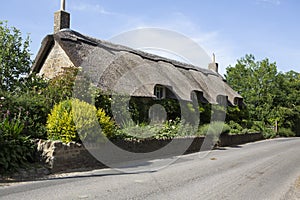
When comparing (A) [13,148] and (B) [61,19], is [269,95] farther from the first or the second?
(A) [13,148]

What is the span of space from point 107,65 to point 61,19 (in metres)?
3.76

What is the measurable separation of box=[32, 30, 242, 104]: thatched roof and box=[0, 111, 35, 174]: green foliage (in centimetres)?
601

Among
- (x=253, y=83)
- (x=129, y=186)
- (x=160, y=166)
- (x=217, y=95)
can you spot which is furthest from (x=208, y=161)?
(x=253, y=83)

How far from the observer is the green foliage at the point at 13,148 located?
7.33 m

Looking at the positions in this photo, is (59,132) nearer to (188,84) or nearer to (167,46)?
(167,46)

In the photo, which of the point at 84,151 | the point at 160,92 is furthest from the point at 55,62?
the point at 84,151

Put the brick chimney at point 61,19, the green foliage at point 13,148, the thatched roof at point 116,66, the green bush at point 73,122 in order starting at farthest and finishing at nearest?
1. the brick chimney at point 61,19
2. the thatched roof at point 116,66
3. the green bush at point 73,122
4. the green foliage at point 13,148

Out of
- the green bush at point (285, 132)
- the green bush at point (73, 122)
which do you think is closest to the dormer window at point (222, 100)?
the green bush at point (285, 132)

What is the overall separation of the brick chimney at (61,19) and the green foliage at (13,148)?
9200 millimetres

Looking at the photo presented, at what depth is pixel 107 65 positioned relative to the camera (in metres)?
15.8

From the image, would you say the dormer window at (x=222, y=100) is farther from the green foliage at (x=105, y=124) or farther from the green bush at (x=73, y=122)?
the green bush at (x=73, y=122)

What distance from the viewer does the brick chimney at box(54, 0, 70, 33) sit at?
Answer: 16453 mm

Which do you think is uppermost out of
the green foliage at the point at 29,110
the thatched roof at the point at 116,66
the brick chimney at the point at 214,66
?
the brick chimney at the point at 214,66

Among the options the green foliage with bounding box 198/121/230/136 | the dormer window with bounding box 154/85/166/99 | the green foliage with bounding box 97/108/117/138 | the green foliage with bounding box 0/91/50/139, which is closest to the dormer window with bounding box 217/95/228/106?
the green foliage with bounding box 198/121/230/136
